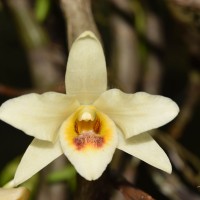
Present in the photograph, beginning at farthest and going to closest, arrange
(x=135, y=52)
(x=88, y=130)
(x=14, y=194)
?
(x=135, y=52), (x=88, y=130), (x=14, y=194)

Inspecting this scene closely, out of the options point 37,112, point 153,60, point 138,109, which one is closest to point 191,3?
point 138,109

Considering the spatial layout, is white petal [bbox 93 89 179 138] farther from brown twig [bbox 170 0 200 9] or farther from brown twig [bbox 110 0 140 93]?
brown twig [bbox 110 0 140 93]

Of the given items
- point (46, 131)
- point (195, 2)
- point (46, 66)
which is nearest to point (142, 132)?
point (46, 131)

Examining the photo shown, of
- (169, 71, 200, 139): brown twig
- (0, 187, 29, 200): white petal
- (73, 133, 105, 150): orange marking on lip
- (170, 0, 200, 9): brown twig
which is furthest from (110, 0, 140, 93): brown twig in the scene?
(0, 187, 29, 200): white petal

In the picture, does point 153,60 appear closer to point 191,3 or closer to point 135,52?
point 135,52

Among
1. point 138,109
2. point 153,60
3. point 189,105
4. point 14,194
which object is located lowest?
point 189,105

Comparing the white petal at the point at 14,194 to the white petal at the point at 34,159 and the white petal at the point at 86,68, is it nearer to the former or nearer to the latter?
the white petal at the point at 34,159
